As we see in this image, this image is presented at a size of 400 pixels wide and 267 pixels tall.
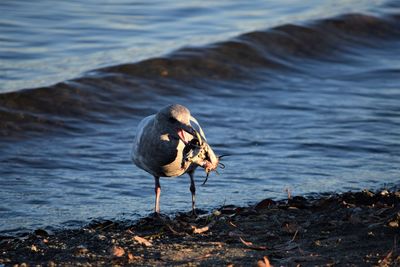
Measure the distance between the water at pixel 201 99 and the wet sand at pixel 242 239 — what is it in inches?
29.9

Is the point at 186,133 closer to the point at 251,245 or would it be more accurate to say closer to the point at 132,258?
the point at 251,245

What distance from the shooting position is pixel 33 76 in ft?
39.4

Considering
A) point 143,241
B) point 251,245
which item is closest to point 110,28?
point 143,241

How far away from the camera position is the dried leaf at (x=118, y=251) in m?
5.44

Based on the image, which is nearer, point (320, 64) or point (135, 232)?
point (135, 232)

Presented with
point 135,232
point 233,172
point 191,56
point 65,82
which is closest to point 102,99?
point 65,82

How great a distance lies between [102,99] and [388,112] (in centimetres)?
418

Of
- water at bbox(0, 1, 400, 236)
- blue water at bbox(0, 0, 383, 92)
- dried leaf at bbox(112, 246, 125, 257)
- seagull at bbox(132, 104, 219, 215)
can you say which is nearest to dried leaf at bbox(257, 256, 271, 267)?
dried leaf at bbox(112, 246, 125, 257)

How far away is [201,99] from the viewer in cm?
1180

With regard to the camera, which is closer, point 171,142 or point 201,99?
point 171,142

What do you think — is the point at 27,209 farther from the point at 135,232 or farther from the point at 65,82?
the point at 65,82

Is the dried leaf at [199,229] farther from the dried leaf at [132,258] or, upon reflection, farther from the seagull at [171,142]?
the dried leaf at [132,258]

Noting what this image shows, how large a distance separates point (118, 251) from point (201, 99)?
6495mm

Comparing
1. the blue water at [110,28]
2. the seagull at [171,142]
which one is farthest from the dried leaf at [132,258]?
the blue water at [110,28]
